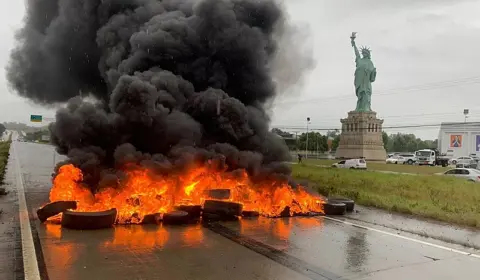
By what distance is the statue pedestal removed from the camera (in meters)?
51.0

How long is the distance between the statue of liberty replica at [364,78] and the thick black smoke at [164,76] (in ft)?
141

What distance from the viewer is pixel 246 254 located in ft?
24.4

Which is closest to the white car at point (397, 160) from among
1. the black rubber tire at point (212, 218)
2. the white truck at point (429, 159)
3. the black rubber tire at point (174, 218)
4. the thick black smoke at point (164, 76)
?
the white truck at point (429, 159)

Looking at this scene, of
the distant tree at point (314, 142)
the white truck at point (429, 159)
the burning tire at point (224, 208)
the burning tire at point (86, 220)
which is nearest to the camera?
the burning tire at point (86, 220)

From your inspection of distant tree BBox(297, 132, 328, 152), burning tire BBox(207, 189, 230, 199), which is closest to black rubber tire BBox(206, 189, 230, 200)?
burning tire BBox(207, 189, 230, 199)

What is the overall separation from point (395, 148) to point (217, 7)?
104 meters

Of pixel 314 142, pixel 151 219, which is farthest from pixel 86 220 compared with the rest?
pixel 314 142

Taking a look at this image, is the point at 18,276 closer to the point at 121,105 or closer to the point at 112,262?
the point at 112,262

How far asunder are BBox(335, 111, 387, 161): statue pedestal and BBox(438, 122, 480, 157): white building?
47.7ft

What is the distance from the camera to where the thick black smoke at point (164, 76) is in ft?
37.7

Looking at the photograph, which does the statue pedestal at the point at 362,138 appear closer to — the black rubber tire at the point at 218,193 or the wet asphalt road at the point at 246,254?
the black rubber tire at the point at 218,193

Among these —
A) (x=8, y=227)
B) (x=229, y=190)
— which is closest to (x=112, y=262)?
(x=8, y=227)

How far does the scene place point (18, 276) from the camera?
6008 millimetres

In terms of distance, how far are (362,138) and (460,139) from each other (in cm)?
1946
